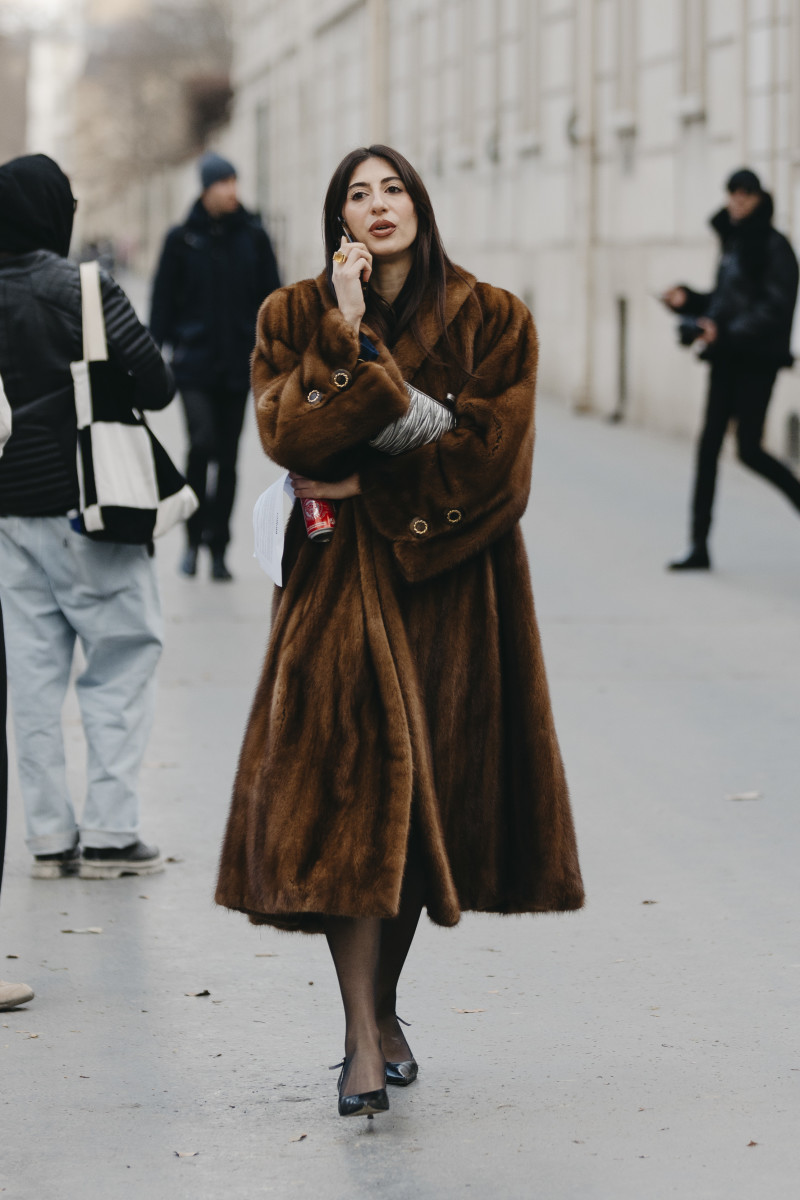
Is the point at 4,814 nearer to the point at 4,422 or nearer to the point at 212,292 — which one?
the point at 4,422

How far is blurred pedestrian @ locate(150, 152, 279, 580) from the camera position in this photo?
1055 cm

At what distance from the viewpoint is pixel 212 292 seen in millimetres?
10602

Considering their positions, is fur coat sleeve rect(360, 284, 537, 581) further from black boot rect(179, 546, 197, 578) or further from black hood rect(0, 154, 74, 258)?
black boot rect(179, 546, 197, 578)

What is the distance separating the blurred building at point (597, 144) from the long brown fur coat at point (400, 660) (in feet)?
34.1

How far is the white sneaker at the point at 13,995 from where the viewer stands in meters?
4.79

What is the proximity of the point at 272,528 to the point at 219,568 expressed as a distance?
7178mm

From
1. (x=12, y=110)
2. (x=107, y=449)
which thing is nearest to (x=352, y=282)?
(x=107, y=449)

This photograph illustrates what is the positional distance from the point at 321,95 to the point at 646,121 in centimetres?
2207

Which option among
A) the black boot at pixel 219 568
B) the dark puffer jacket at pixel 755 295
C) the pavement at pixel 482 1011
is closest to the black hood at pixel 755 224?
the dark puffer jacket at pixel 755 295

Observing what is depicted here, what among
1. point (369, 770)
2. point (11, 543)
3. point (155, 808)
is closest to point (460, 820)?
point (369, 770)

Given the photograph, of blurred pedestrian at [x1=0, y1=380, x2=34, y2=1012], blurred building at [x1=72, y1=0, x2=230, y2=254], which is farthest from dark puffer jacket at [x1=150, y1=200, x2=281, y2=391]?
blurred building at [x1=72, y1=0, x2=230, y2=254]

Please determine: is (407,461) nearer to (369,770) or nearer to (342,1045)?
(369,770)

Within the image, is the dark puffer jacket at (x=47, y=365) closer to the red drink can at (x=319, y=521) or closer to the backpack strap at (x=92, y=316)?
the backpack strap at (x=92, y=316)

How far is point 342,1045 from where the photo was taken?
4.54 metres
